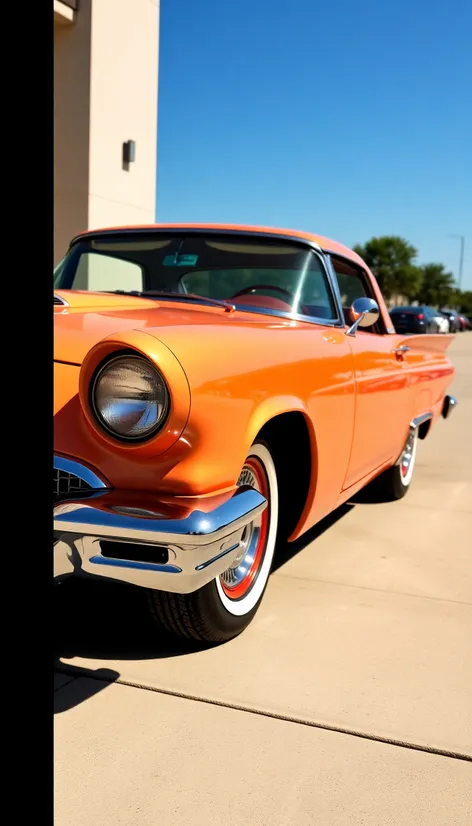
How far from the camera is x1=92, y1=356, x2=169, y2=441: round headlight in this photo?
2.16 meters

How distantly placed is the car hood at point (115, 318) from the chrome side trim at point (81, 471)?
0.31 m

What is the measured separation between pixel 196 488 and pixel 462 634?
4.11 feet

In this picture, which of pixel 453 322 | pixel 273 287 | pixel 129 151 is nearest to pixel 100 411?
pixel 273 287

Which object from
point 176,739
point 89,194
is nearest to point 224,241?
point 176,739

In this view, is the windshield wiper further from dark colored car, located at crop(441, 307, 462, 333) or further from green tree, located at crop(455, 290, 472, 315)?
green tree, located at crop(455, 290, 472, 315)

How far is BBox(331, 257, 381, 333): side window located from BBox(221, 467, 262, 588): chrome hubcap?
4.57 feet

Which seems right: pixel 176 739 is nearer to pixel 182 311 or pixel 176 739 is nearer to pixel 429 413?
pixel 182 311

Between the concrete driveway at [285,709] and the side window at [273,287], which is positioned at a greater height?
the side window at [273,287]

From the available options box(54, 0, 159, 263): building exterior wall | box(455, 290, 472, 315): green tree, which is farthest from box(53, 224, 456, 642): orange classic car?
box(455, 290, 472, 315): green tree

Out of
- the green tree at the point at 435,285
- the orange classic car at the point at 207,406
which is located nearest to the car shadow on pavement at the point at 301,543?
the orange classic car at the point at 207,406

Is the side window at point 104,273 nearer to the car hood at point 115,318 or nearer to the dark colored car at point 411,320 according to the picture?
the car hood at point 115,318

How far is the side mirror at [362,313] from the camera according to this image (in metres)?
3.73
